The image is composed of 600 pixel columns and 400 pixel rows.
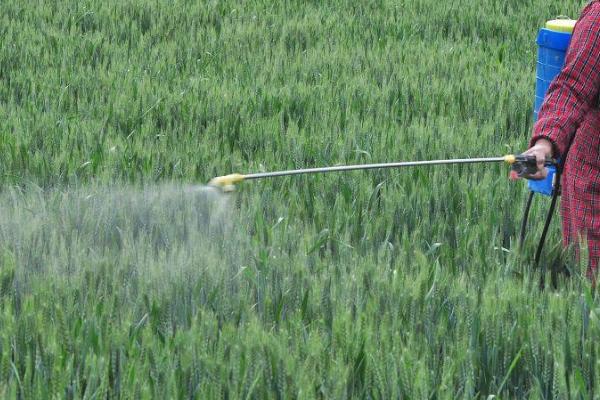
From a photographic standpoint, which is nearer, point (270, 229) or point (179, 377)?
point (179, 377)

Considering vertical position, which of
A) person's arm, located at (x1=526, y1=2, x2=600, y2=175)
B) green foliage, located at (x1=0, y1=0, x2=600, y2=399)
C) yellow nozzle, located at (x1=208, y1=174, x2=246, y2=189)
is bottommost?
green foliage, located at (x1=0, y1=0, x2=600, y2=399)

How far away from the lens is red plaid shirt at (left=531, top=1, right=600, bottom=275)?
9.83 ft

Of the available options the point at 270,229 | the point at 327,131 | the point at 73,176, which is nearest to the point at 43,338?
the point at 270,229

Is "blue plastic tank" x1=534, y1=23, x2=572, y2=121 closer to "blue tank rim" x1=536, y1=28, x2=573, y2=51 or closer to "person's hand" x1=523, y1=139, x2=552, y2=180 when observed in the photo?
"blue tank rim" x1=536, y1=28, x2=573, y2=51

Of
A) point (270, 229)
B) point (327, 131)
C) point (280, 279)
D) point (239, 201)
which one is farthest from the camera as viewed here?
point (327, 131)

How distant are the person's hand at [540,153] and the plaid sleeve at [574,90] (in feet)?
0.05

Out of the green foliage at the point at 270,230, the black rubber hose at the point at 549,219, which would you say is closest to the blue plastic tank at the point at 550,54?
the black rubber hose at the point at 549,219

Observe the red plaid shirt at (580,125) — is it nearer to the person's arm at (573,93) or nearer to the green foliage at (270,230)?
the person's arm at (573,93)

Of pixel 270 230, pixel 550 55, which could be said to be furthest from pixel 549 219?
pixel 270 230

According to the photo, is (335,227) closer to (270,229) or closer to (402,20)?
(270,229)

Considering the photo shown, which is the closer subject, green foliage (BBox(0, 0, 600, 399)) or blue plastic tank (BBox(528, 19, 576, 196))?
green foliage (BBox(0, 0, 600, 399))

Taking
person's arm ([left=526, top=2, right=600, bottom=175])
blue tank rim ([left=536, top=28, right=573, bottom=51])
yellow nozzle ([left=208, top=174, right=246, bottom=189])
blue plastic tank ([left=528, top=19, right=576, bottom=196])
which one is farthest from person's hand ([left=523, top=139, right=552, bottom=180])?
yellow nozzle ([left=208, top=174, right=246, bottom=189])

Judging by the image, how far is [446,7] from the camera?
8.36m

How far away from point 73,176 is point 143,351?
1667 millimetres
